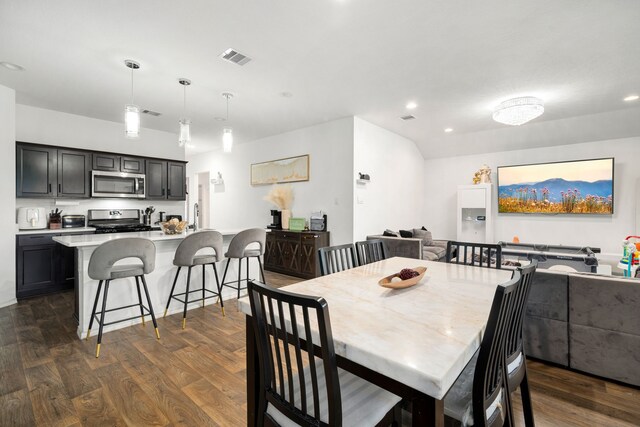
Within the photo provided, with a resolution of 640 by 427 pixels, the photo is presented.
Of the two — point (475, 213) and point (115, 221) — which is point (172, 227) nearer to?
point (115, 221)

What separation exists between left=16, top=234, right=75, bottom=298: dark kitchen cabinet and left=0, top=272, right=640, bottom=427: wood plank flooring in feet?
4.03

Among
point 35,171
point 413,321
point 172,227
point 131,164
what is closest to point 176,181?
point 131,164

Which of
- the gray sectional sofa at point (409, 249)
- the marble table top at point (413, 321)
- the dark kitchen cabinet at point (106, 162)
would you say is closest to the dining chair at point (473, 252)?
the marble table top at point (413, 321)

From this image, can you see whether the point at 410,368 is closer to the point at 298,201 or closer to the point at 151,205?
the point at 298,201

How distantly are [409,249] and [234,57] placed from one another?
3.48 meters

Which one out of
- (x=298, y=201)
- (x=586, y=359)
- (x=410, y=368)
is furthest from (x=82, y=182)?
(x=586, y=359)

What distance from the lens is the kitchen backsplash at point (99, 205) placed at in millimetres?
4430

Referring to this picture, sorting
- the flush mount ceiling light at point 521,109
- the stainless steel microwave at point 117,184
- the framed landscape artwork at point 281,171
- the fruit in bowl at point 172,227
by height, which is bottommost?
the fruit in bowl at point 172,227

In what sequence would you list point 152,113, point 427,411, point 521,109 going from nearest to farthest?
point 427,411 < point 521,109 < point 152,113

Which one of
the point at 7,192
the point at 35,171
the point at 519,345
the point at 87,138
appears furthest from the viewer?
the point at 87,138

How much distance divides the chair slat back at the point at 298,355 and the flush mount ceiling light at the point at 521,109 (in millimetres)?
4196

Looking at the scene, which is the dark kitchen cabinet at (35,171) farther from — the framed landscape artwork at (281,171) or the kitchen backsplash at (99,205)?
the framed landscape artwork at (281,171)

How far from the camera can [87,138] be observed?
4879 millimetres

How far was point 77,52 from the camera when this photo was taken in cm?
282
